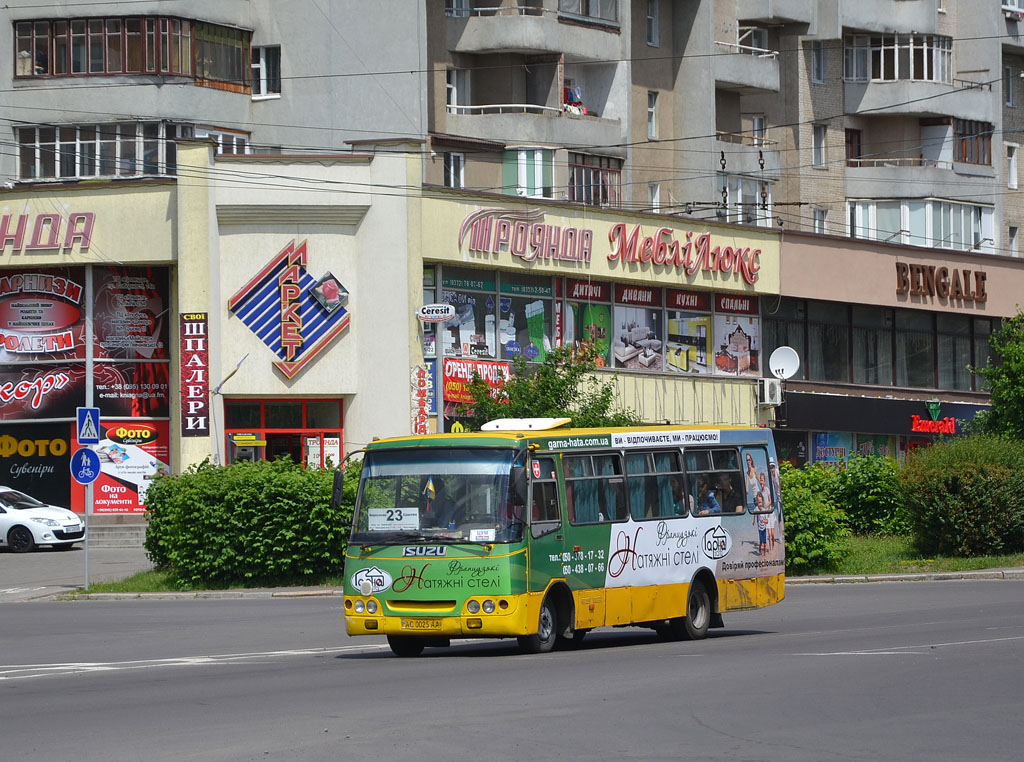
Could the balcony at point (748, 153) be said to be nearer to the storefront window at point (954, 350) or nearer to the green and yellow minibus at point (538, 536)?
the storefront window at point (954, 350)

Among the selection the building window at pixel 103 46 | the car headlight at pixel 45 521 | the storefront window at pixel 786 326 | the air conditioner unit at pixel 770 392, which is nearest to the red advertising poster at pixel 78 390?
the car headlight at pixel 45 521

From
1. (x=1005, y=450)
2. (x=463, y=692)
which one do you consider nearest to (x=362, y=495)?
(x=463, y=692)

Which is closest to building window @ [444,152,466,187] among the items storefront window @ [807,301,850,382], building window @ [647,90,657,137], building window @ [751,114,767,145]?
building window @ [647,90,657,137]

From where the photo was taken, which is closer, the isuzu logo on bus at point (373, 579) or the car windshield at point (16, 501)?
the isuzu logo on bus at point (373, 579)

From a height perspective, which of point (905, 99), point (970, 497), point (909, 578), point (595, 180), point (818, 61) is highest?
point (818, 61)

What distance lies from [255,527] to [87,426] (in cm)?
362

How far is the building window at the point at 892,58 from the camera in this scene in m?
62.1

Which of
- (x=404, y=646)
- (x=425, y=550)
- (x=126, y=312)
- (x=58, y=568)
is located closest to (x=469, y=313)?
(x=126, y=312)

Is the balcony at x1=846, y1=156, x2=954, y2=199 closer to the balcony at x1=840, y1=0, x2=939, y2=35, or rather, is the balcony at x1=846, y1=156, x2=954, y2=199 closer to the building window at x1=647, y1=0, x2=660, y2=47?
the balcony at x1=840, y1=0, x2=939, y2=35

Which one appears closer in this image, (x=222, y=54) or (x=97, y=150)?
(x=97, y=150)

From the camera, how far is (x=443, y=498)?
17688 mm

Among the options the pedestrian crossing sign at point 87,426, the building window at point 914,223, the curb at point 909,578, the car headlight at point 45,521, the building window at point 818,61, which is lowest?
the curb at point 909,578

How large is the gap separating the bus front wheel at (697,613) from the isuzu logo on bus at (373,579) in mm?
4045

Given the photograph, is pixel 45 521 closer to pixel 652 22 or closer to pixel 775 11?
pixel 652 22
